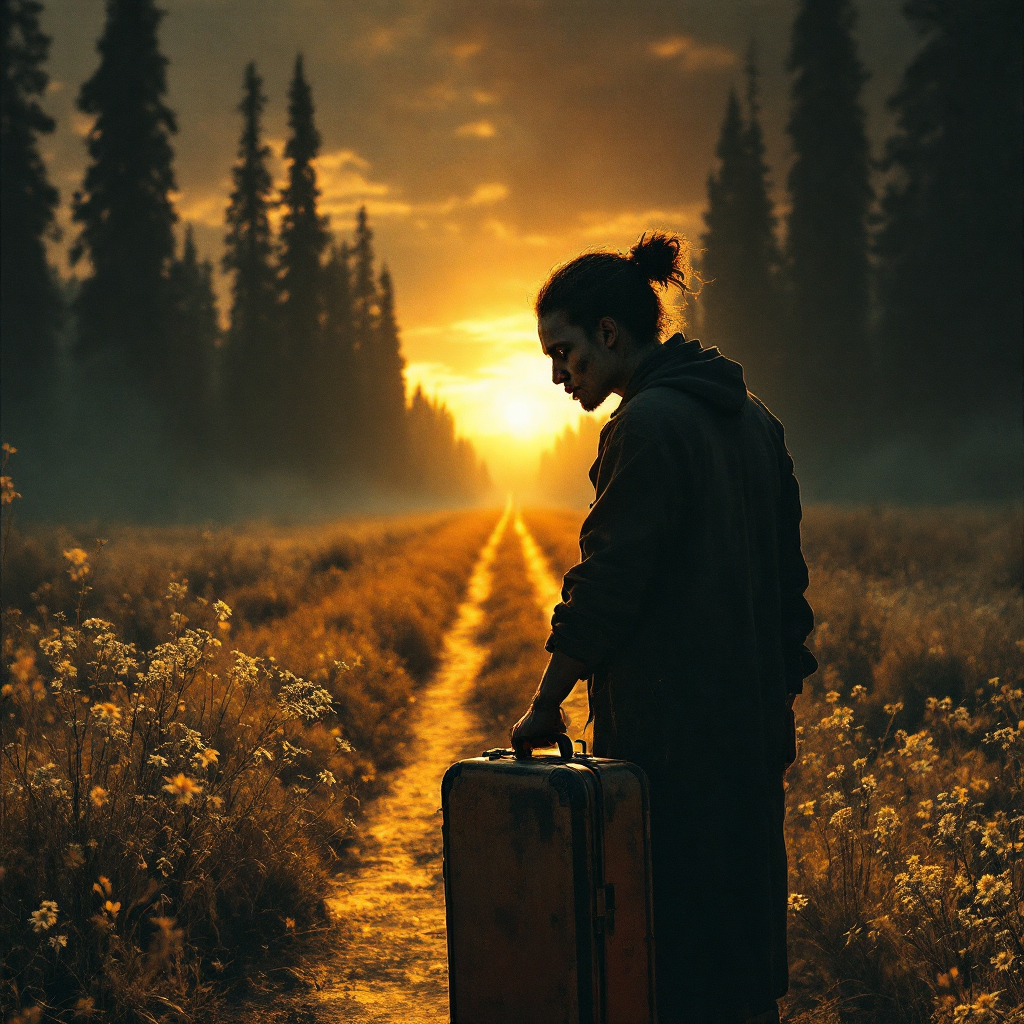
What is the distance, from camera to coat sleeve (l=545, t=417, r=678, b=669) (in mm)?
2053

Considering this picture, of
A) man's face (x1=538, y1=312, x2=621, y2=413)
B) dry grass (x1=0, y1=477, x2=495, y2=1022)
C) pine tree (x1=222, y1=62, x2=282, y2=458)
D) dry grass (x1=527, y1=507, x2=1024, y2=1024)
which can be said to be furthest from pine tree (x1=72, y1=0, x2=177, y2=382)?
man's face (x1=538, y1=312, x2=621, y2=413)

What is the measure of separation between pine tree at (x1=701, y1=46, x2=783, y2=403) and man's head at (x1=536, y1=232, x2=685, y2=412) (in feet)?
112

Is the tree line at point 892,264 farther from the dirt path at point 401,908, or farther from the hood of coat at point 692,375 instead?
the hood of coat at point 692,375

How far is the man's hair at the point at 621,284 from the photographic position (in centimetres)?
232

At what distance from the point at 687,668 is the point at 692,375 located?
0.80 m

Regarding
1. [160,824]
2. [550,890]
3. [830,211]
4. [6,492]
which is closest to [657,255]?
[550,890]

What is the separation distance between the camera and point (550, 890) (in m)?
1.92

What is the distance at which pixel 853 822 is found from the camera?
3855mm

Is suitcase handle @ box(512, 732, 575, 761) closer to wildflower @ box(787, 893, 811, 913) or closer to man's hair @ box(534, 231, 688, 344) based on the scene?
man's hair @ box(534, 231, 688, 344)

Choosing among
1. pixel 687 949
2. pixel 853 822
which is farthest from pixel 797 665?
pixel 853 822

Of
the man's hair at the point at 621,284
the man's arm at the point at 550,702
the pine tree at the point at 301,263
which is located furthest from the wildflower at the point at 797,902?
the pine tree at the point at 301,263

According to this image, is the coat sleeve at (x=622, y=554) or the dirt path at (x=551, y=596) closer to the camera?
the coat sleeve at (x=622, y=554)

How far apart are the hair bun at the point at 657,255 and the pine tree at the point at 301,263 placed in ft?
130

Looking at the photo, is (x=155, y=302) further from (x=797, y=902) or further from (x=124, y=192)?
(x=797, y=902)
